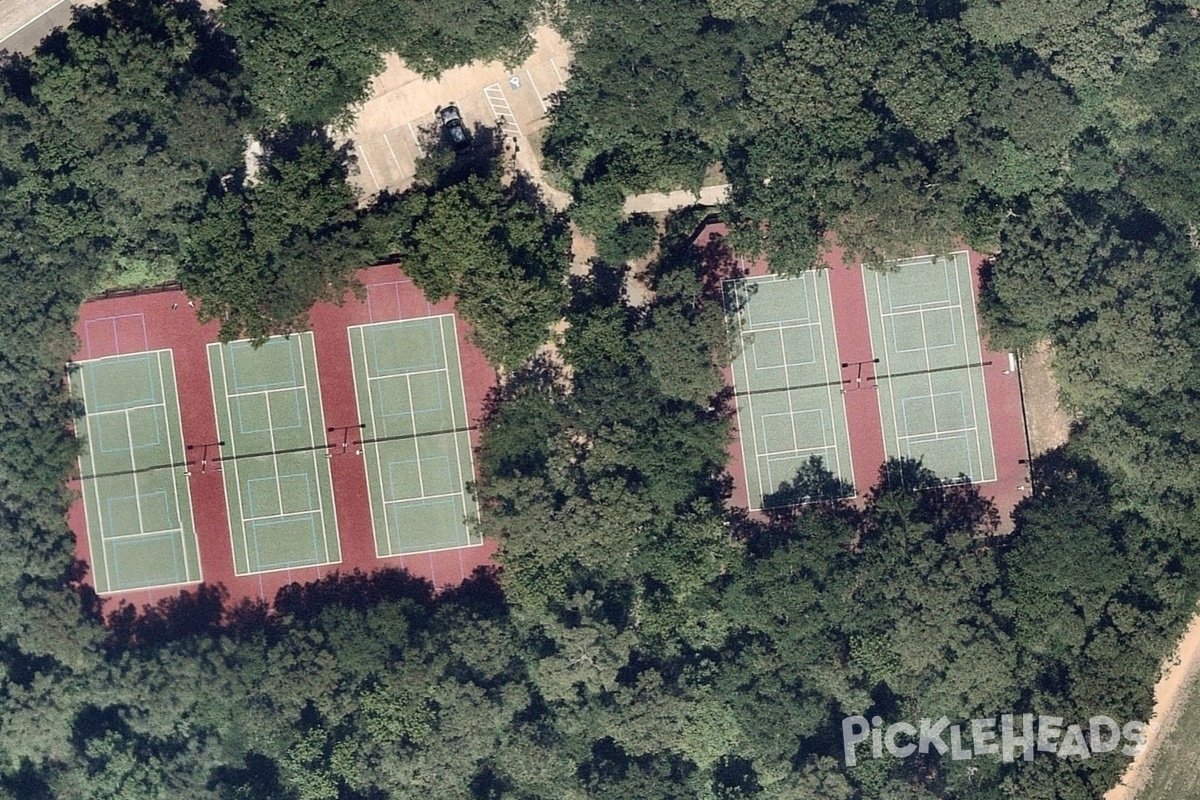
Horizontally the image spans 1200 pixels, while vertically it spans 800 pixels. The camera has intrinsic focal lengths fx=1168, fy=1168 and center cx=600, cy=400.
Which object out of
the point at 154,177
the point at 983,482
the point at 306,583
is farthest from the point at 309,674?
the point at 983,482

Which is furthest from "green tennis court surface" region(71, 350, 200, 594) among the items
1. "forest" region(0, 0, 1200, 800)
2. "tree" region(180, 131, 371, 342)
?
"tree" region(180, 131, 371, 342)

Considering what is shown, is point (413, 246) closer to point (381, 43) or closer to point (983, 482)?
point (381, 43)

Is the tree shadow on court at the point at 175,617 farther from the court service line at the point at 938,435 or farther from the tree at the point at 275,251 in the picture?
the court service line at the point at 938,435

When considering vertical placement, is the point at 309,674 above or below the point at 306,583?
below

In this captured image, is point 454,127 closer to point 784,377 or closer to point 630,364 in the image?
point 630,364

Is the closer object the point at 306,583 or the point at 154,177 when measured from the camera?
the point at 154,177

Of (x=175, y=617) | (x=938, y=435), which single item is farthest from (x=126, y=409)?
(x=938, y=435)

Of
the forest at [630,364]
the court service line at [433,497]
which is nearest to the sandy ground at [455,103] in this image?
the forest at [630,364]

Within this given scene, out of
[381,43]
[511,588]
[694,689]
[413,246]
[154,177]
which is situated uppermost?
[381,43]
